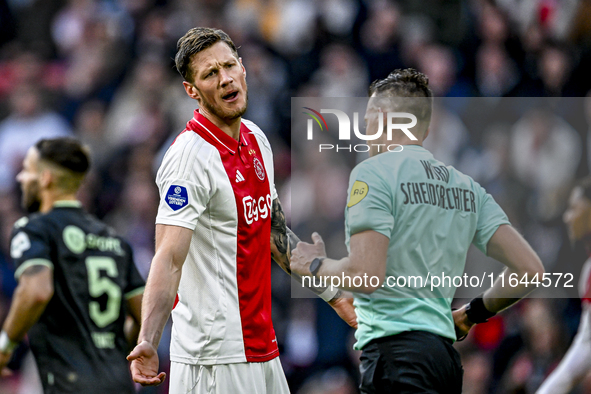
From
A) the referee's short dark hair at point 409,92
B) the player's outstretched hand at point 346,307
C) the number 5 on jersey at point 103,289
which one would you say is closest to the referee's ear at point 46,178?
the number 5 on jersey at point 103,289

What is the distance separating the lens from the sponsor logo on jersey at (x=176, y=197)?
340cm

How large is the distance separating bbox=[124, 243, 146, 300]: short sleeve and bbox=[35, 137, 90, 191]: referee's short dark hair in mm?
636

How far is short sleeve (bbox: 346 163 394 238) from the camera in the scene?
3.35 metres

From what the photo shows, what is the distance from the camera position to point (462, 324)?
3861 mm

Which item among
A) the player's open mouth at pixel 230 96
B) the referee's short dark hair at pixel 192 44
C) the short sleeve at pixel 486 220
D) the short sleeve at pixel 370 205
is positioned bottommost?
the short sleeve at pixel 486 220

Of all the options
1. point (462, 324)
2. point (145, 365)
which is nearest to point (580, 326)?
point (462, 324)

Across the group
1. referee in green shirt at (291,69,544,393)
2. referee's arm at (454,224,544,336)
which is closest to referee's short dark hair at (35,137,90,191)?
referee in green shirt at (291,69,544,393)

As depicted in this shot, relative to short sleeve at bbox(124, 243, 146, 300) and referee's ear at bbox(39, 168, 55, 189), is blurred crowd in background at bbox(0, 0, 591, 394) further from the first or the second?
referee's ear at bbox(39, 168, 55, 189)

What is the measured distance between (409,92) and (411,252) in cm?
83

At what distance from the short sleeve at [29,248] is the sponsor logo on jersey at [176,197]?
192 cm

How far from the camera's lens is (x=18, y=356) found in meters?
7.74

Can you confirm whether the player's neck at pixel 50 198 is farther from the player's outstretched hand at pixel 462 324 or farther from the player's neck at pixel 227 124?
the player's outstretched hand at pixel 462 324

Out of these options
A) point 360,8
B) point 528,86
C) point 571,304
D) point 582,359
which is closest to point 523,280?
point 582,359

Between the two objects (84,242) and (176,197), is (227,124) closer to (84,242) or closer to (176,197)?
(176,197)
